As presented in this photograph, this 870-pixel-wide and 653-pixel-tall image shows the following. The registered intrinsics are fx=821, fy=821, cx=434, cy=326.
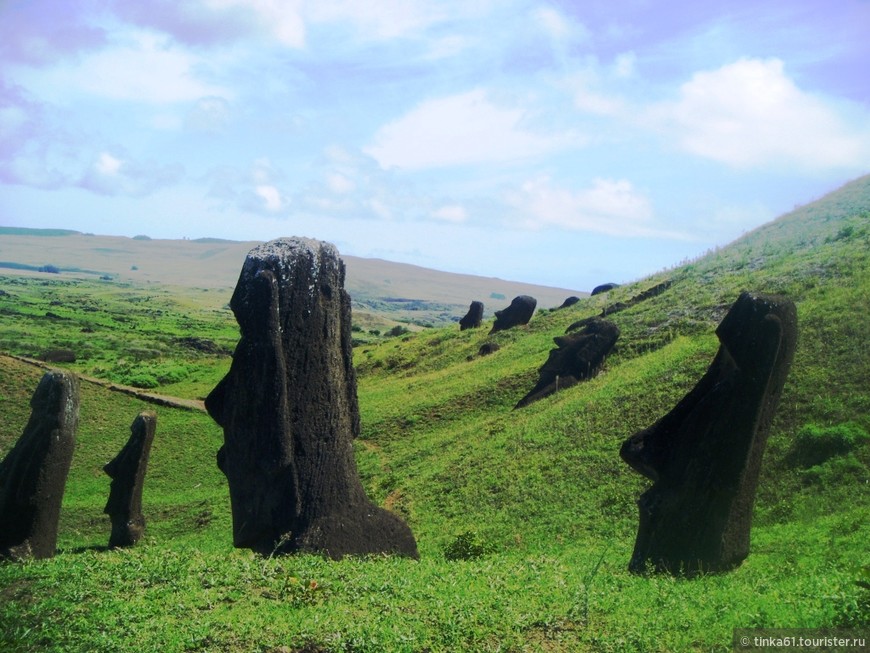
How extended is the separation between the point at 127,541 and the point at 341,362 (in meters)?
7.23

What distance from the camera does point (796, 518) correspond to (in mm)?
14117

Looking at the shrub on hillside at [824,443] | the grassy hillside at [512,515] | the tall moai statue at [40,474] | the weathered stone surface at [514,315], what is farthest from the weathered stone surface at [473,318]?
the tall moai statue at [40,474]

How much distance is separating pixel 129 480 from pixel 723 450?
11438 millimetres

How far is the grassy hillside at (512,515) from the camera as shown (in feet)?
23.3

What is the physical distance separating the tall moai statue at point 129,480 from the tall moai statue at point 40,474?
333cm

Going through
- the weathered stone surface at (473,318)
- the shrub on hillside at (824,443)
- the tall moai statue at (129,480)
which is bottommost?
the tall moai statue at (129,480)

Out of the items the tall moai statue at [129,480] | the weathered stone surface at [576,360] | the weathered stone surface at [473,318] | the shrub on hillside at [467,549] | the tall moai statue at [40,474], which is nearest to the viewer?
the tall moai statue at [40,474]

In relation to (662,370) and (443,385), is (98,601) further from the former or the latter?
(443,385)

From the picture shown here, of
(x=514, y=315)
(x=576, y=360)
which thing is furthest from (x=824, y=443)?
(x=514, y=315)

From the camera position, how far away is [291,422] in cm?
1120

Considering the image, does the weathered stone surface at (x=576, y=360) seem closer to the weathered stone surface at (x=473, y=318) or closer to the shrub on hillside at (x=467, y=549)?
the shrub on hillside at (x=467, y=549)

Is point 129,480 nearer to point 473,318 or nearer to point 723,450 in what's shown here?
point 723,450

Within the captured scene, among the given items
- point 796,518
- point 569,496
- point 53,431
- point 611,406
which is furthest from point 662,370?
point 53,431

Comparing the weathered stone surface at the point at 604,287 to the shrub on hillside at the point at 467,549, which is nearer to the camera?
the shrub on hillside at the point at 467,549
